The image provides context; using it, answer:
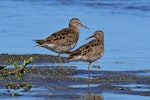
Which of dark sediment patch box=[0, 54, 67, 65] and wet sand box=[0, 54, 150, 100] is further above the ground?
dark sediment patch box=[0, 54, 67, 65]

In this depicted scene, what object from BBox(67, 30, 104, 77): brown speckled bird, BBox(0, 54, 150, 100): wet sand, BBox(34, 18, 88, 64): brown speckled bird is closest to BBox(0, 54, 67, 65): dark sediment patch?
BBox(34, 18, 88, 64): brown speckled bird

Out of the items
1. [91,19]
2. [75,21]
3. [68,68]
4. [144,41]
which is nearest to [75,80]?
[68,68]

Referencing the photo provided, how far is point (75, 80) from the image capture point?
44.4ft

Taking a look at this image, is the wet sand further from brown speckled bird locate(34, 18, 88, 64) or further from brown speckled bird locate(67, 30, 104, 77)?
brown speckled bird locate(34, 18, 88, 64)

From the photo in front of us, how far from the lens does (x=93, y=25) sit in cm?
2164

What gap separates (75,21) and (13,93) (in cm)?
562

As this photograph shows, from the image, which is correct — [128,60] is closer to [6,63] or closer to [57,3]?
[6,63]

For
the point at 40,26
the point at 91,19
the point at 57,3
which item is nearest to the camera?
the point at 40,26

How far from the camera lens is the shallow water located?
53.5 feet

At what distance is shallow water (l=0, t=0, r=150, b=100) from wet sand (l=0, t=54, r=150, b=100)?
1.49ft

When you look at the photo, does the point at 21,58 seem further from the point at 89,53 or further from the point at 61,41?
the point at 89,53

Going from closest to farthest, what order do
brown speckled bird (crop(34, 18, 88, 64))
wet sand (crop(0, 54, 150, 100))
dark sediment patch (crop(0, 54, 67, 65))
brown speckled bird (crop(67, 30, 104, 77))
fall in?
wet sand (crop(0, 54, 150, 100)), brown speckled bird (crop(67, 30, 104, 77)), dark sediment patch (crop(0, 54, 67, 65)), brown speckled bird (crop(34, 18, 88, 64))

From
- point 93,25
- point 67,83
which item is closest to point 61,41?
point 67,83

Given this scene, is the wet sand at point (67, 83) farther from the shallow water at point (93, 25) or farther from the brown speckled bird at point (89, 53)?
the shallow water at point (93, 25)
